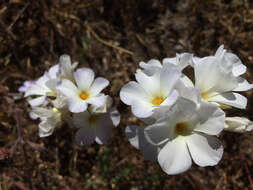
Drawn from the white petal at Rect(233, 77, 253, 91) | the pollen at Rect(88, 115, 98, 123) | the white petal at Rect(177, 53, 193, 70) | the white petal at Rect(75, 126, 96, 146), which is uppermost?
the white petal at Rect(177, 53, 193, 70)

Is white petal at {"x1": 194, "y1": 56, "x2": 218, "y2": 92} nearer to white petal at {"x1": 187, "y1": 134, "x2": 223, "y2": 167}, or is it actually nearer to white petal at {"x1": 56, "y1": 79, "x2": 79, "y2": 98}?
white petal at {"x1": 187, "y1": 134, "x2": 223, "y2": 167}

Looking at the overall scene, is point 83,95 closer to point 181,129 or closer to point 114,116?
point 114,116

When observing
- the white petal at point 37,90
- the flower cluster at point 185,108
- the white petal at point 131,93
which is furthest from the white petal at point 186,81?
the white petal at point 37,90

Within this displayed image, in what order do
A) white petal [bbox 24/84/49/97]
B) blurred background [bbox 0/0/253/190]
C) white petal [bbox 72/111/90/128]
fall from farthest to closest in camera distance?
blurred background [bbox 0/0/253/190], white petal [bbox 24/84/49/97], white petal [bbox 72/111/90/128]

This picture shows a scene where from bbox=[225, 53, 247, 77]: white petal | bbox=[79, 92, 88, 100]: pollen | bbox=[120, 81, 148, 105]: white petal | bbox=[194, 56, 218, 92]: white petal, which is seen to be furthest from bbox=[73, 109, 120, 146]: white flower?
bbox=[225, 53, 247, 77]: white petal

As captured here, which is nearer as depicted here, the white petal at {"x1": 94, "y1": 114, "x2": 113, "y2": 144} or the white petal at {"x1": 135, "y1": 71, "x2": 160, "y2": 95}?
the white petal at {"x1": 135, "y1": 71, "x2": 160, "y2": 95}

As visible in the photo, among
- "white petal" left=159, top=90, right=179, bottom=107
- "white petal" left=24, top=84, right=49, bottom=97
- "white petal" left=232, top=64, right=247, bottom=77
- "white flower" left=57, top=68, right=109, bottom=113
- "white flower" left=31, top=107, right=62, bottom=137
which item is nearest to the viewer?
"white petal" left=159, top=90, right=179, bottom=107

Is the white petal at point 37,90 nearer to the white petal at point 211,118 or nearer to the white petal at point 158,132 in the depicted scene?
the white petal at point 158,132
